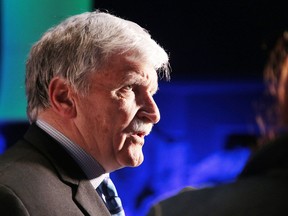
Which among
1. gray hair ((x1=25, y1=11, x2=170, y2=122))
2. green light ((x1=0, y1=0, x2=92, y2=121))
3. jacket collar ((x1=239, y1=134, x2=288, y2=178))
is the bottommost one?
green light ((x1=0, y1=0, x2=92, y2=121))

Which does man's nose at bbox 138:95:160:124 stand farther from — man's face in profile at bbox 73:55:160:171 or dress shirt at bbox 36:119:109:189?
dress shirt at bbox 36:119:109:189

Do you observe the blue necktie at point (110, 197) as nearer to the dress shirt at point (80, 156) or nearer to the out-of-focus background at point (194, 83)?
the dress shirt at point (80, 156)

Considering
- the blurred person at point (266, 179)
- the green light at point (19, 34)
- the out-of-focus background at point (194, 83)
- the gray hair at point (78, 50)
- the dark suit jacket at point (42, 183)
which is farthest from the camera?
the out-of-focus background at point (194, 83)

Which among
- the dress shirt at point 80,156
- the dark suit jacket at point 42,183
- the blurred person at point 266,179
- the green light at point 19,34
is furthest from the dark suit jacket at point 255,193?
the green light at point 19,34

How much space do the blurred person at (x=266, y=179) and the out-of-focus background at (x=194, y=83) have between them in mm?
2335

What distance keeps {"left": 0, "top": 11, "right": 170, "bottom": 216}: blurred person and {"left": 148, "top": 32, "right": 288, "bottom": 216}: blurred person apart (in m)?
0.59

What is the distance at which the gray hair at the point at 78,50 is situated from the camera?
4.75 ft

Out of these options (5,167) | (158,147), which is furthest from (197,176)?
(5,167)

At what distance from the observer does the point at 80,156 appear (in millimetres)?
1407

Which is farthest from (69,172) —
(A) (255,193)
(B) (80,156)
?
(A) (255,193)

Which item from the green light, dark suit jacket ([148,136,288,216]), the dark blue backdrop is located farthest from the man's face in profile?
the dark blue backdrop

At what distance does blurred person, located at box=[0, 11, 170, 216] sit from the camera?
1380 millimetres

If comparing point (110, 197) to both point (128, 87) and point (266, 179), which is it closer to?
point (128, 87)

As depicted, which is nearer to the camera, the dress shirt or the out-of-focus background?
the dress shirt
